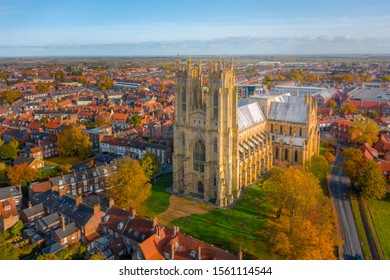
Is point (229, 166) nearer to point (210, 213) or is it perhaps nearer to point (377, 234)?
point (210, 213)

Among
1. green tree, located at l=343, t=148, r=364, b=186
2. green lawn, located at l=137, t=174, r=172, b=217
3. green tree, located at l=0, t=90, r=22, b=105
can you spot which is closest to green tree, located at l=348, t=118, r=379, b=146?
green tree, located at l=343, t=148, r=364, b=186

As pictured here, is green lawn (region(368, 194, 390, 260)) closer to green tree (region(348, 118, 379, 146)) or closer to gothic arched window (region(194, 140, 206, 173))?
green tree (region(348, 118, 379, 146))

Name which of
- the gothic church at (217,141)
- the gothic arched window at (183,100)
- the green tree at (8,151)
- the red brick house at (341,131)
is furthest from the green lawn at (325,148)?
the green tree at (8,151)

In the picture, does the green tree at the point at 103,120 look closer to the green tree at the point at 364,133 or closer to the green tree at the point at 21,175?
the green tree at the point at 21,175

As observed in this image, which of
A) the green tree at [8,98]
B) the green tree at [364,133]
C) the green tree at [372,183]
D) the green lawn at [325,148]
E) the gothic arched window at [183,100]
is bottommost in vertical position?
the green lawn at [325,148]

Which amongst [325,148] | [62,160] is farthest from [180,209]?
[325,148]

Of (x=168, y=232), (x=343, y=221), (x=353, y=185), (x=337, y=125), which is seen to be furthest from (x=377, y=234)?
(x=337, y=125)

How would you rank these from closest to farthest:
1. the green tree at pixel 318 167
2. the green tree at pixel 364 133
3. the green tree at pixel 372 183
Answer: the green tree at pixel 372 183, the green tree at pixel 318 167, the green tree at pixel 364 133
